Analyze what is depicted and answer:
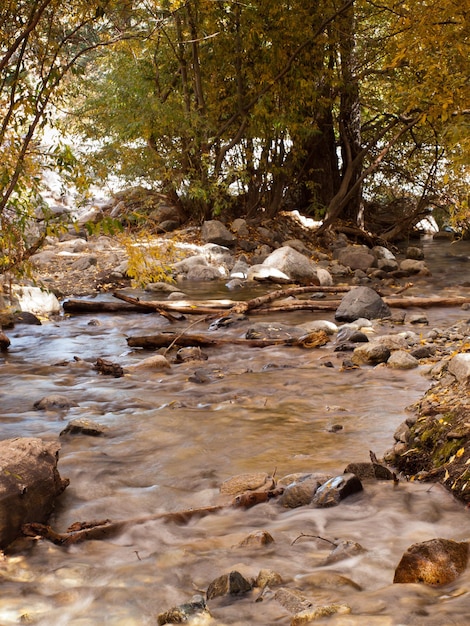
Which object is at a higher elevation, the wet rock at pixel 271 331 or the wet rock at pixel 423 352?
the wet rock at pixel 271 331

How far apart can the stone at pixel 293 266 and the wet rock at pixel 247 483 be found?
8058 millimetres

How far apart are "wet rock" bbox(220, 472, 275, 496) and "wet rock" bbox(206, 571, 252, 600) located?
106 centimetres

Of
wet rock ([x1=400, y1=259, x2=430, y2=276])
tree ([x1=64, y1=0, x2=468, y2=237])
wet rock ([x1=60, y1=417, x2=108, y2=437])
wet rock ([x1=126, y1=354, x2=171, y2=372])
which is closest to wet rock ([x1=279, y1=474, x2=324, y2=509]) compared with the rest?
wet rock ([x1=60, y1=417, x2=108, y2=437])

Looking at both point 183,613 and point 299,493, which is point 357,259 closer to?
point 299,493

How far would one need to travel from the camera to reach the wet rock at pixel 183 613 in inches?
94.1

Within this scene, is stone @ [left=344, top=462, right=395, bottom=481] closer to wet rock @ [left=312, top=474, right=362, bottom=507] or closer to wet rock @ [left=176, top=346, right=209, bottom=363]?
wet rock @ [left=312, top=474, right=362, bottom=507]

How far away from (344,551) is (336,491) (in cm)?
58

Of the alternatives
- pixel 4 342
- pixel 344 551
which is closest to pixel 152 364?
pixel 4 342

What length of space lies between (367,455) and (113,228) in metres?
2.29

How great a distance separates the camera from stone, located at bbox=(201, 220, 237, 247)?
14.2 metres

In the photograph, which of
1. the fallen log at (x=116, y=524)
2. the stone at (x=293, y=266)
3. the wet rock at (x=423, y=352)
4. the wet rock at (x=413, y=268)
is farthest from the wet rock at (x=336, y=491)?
the wet rock at (x=413, y=268)

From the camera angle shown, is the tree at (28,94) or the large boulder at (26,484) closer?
the large boulder at (26,484)

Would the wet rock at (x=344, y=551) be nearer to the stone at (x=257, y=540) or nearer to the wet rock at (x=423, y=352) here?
the stone at (x=257, y=540)

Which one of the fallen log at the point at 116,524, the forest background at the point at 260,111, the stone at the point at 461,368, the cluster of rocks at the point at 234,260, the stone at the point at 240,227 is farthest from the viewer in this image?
the stone at the point at 240,227
